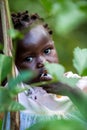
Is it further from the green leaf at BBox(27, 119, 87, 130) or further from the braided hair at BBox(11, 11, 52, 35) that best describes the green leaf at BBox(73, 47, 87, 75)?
the braided hair at BBox(11, 11, 52, 35)

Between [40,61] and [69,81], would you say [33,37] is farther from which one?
[69,81]

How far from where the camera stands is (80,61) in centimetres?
73

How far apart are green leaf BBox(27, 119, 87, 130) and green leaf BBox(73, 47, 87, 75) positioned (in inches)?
3.1

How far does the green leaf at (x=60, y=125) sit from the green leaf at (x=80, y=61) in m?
→ 0.08

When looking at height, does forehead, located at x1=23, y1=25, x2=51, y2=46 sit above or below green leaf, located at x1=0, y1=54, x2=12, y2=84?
above

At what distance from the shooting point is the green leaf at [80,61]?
2.29ft

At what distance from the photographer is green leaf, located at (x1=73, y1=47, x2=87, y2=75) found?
0.70m

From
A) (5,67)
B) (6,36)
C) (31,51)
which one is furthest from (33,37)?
(5,67)

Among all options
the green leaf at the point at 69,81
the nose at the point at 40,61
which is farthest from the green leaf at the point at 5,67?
the nose at the point at 40,61

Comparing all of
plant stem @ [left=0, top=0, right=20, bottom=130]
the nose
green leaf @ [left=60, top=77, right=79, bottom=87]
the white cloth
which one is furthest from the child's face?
green leaf @ [left=60, top=77, right=79, bottom=87]

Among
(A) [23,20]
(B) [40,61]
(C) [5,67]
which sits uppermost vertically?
(A) [23,20]

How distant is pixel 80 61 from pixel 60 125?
16 centimetres

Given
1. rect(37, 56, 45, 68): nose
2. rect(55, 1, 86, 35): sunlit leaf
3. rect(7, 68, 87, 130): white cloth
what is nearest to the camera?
rect(55, 1, 86, 35): sunlit leaf

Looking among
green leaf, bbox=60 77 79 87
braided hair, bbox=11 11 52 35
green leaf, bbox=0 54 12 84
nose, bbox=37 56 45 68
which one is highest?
braided hair, bbox=11 11 52 35
